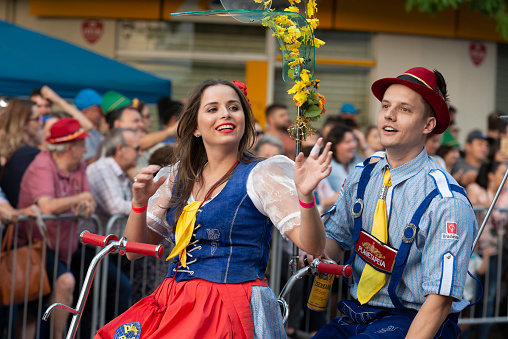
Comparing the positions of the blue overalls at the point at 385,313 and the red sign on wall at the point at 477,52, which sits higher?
the red sign on wall at the point at 477,52

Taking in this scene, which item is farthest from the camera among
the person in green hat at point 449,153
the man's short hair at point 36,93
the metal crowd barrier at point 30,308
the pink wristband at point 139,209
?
the person in green hat at point 449,153

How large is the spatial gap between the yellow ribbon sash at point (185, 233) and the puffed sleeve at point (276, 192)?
12.7 inches

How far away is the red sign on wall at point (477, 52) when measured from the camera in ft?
49.6

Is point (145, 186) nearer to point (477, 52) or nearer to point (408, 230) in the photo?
point (408, 230)

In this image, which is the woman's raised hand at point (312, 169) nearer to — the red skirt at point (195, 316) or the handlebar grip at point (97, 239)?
the red skirt at point (195, 316)

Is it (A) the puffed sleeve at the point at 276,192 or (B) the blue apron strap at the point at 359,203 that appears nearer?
(A) the puffed sleeve at the point at 276,192

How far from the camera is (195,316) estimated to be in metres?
3.39

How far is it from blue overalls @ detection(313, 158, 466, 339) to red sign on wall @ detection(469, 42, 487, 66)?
12186mm

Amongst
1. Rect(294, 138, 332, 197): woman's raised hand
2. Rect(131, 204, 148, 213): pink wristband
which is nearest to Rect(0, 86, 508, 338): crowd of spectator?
Rect(131, 204, 148, 213): pink wristband

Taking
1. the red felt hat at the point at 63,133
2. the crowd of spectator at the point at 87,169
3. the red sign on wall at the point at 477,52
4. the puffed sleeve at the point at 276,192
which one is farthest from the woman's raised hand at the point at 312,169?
the red sign on wall at the point at 477,52

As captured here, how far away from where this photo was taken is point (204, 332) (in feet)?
11.1

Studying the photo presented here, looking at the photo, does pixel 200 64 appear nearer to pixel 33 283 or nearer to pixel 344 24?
pixel 344 24

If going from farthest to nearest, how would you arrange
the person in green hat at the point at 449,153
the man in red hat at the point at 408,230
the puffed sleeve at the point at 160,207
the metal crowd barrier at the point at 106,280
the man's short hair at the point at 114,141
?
the person in green hat at the point at 449,153, the man's short hair at the point at 114,141, the metal crowd barrier at the point at 106,280, the puffed sleeve at the point at 160,207, the man in red hat at the point at 408,230

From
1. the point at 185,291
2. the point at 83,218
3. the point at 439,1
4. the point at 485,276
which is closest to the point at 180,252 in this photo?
the point at 185,291
